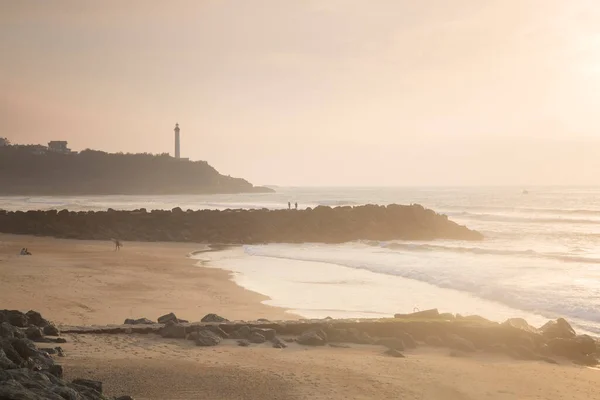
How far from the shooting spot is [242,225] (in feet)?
115

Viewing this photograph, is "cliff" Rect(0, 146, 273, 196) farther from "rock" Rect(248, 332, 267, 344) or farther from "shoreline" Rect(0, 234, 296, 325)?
"rock" Rect(248, 332, 267, 344)

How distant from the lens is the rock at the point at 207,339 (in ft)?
30.6

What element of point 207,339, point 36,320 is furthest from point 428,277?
point 36,320

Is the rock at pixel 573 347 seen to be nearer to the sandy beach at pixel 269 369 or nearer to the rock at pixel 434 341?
the sandy beach at pixel 269 369

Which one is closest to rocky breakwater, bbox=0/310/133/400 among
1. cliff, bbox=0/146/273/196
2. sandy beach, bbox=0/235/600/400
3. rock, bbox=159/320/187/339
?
sandy beach, bbox=0/235/600/400

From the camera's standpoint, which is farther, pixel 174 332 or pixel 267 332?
pixel 267 332

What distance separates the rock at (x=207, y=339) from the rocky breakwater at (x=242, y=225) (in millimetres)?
23312

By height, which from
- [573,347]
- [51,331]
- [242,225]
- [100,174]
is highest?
[100,174]

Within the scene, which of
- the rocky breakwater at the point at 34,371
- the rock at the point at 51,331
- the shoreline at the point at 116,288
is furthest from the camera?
the shoreline at the point at 116,288

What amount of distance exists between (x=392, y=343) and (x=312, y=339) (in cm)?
135

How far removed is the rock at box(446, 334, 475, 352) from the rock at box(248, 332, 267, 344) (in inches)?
128

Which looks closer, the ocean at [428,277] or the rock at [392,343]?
the rock at [392,343]

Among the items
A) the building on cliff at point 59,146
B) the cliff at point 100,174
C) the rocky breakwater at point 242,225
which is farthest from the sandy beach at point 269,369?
the building on cliff at point 59,146

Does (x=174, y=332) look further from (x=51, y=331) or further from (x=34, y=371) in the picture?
(x=34, y=371)
